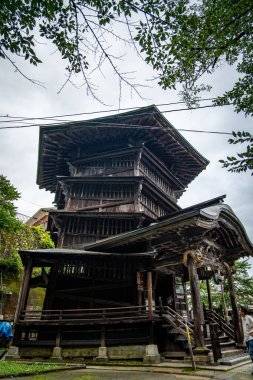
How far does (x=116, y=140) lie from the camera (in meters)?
16.7

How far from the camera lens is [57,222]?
14.9m

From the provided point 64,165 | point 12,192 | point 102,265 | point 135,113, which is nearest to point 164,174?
point 135,113

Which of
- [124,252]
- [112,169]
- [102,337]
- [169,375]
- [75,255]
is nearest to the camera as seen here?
[169,375]

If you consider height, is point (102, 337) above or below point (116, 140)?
below

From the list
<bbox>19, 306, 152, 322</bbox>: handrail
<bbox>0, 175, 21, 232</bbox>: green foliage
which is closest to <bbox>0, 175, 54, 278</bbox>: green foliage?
<bbox>0, 175, 21, 232</bbox>: green foliage

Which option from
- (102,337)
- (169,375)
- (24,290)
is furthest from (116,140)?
(169,375)

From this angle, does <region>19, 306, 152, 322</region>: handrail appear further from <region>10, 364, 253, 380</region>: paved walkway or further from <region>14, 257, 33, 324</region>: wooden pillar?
<region>10, 364, 253, 380</region>: paved walkway

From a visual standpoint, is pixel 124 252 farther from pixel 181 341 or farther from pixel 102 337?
pixel 181 341

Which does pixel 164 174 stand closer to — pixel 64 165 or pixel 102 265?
pixel 64 165

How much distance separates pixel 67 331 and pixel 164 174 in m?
11.4

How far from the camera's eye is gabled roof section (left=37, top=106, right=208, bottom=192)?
15.1 metres

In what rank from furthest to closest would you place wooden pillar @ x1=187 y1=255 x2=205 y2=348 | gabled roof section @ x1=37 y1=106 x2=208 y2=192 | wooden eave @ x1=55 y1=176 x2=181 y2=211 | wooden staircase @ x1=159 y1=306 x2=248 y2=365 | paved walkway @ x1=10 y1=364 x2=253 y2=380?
gabled roof section @ x1=37 y1=106 x2=208 y2=192
wooden eave @ x1=55 y1=176 x2=181 y2=211
wooden staircase @ x1=159 y1=306 x2=248 y2=365
wooden pillar @ x1=187 y1=255 x2=205 y2=348
paved walkway @ x1=10 y1=364 x2=253 y2=380

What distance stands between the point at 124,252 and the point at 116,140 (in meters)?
7.71

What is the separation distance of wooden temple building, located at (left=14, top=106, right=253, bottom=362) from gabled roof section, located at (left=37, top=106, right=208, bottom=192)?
66 mm
